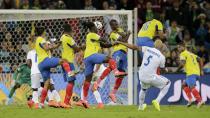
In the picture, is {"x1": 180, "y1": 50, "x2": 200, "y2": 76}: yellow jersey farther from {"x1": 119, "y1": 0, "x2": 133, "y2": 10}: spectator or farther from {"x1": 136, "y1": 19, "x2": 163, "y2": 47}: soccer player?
{"x1": 119, "y1": 0, "x2": 133, "y2": 10}: spectator

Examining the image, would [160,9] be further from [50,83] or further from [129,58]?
[50,83]

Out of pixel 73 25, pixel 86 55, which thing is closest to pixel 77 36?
pixel 73 25

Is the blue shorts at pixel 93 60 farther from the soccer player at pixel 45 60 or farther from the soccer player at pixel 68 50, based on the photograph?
the soccer player at pixel 45 60

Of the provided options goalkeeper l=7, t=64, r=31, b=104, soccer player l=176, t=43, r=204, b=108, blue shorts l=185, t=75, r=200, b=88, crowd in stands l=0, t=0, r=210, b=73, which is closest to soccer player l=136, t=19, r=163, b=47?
soccer player l=176, t=43, r=204, b=108

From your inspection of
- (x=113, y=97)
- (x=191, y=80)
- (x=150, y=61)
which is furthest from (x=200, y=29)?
A: (x=150, y=61)

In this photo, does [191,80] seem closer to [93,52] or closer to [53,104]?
[93,52]

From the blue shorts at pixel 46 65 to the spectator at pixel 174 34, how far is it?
9.26m

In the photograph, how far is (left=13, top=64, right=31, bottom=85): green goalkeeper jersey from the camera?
24844mm

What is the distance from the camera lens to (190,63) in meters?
→ 24.3

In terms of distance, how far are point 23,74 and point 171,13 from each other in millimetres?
7792

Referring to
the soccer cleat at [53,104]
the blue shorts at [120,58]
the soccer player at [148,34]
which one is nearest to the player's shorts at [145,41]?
the soccer player at [148,34]

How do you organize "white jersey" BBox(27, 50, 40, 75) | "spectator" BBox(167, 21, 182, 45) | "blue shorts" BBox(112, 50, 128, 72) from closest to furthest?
"white jersey" BBox(27, 50, 40, 75) → "blue shorts" BBox(112, 50, 128, 72) → "spectator" BBox(167, 21, 182, 45)

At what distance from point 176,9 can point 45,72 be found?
10360 mm

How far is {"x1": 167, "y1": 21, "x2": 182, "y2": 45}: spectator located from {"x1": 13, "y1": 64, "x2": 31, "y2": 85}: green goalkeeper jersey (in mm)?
6683
